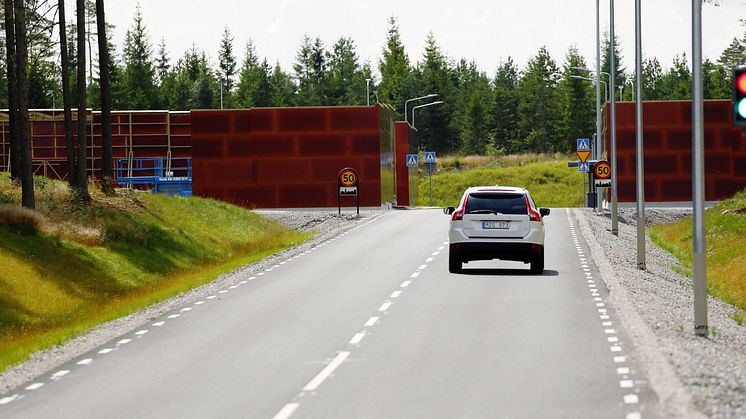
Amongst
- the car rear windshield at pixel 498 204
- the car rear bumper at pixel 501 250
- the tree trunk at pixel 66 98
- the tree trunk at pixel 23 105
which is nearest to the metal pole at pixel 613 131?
the car rear windshield at pixel 498 204

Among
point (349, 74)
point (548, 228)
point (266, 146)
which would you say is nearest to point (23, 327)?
point (548, 228)

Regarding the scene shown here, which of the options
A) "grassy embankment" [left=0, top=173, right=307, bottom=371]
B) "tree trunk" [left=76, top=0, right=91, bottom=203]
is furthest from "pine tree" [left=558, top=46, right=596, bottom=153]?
"tree trunk" [left=76, top=0, right=91, bottom=203]

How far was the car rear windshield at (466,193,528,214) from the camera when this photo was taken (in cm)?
2736

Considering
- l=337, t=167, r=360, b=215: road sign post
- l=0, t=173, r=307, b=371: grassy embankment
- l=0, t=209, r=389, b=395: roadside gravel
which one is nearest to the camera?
l=0, t=209, r=389, b=395: roadside gravel

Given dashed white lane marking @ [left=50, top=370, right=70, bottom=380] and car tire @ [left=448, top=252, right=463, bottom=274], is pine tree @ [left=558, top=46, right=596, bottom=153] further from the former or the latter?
dashed white lane marking @ [left=50, top=370, right=70, bottom=380]

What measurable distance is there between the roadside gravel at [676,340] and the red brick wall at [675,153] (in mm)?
35518

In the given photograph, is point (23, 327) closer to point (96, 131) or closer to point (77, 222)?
point (77, 222)

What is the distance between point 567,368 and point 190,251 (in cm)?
2972

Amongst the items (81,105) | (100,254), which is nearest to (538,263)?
(100,254)

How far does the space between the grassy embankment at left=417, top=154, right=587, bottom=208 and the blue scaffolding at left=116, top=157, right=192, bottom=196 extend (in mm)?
38905

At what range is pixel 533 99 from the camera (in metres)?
170

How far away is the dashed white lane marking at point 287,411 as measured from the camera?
11.5 meters

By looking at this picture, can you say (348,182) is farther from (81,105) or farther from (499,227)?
(499,227)

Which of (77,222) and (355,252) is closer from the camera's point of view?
(355,252)
